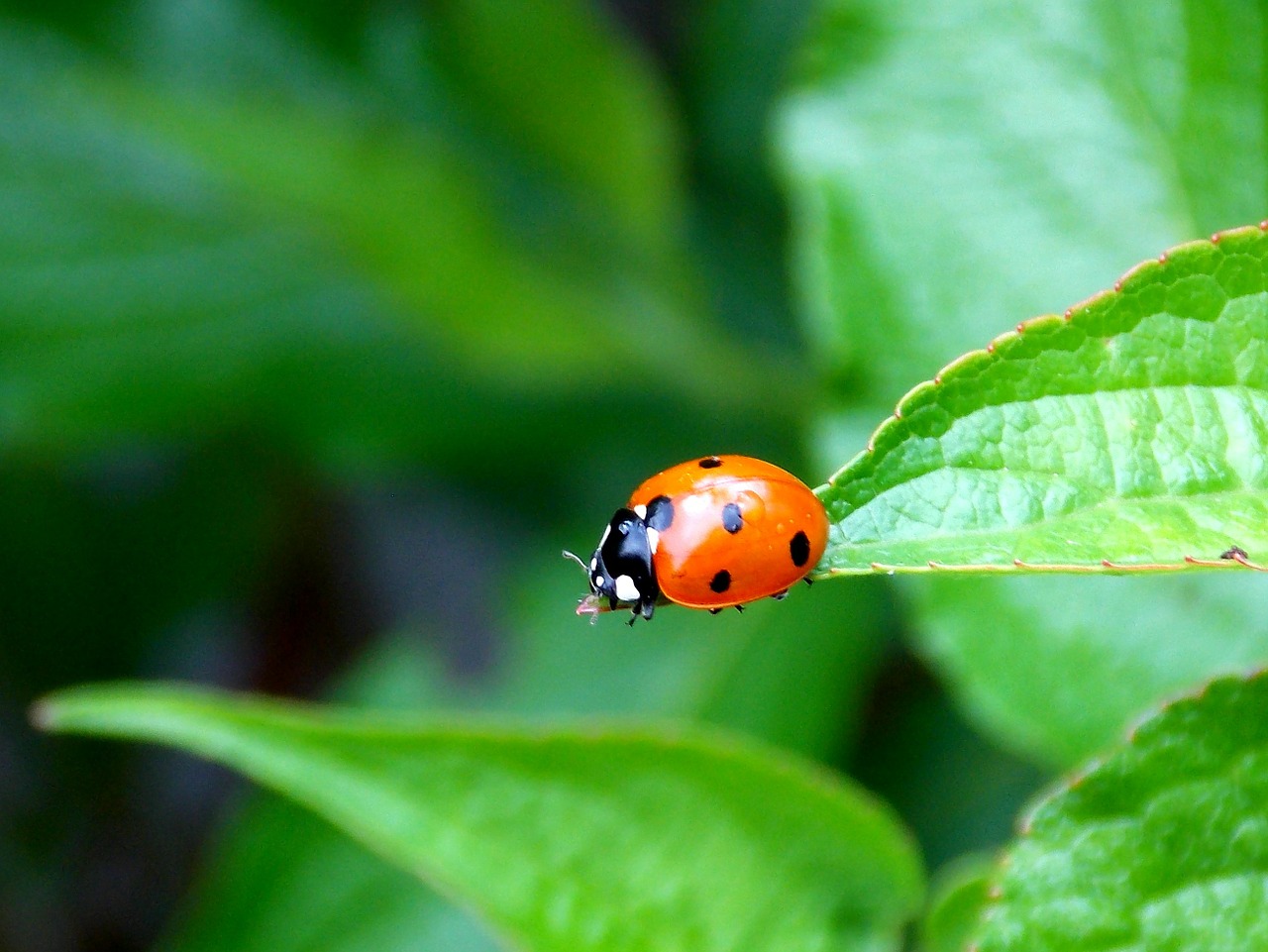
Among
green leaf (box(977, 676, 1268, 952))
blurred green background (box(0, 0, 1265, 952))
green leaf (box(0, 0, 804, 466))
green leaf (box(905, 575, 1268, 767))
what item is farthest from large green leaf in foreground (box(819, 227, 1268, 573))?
green leaf (box(0, 0, 804, 466))

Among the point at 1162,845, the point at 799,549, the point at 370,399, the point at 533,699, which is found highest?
the point at 370,399

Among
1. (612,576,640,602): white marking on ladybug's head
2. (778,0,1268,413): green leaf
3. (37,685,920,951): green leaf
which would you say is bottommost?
(37,685,920,951): green leaf

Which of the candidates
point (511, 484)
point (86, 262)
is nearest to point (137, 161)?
point (86, 262)

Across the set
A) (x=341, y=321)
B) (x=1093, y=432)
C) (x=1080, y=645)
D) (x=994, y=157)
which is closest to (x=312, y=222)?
(x=341, y=321)

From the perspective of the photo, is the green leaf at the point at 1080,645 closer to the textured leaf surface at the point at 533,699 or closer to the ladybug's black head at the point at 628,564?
the ladybug's black head at the point at 628,564

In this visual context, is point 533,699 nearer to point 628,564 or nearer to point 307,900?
point 307,900

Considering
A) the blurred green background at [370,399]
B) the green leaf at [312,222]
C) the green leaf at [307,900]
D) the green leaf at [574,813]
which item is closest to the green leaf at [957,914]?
the green leaf at [574,813]

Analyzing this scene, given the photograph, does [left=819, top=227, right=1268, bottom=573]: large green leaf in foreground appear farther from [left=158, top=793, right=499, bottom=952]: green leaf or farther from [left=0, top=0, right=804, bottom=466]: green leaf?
[left=0, top=0, right=804, bottom=466]: green leaf

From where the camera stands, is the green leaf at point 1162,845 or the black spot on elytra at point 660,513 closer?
the green leaf at point 1162,845
